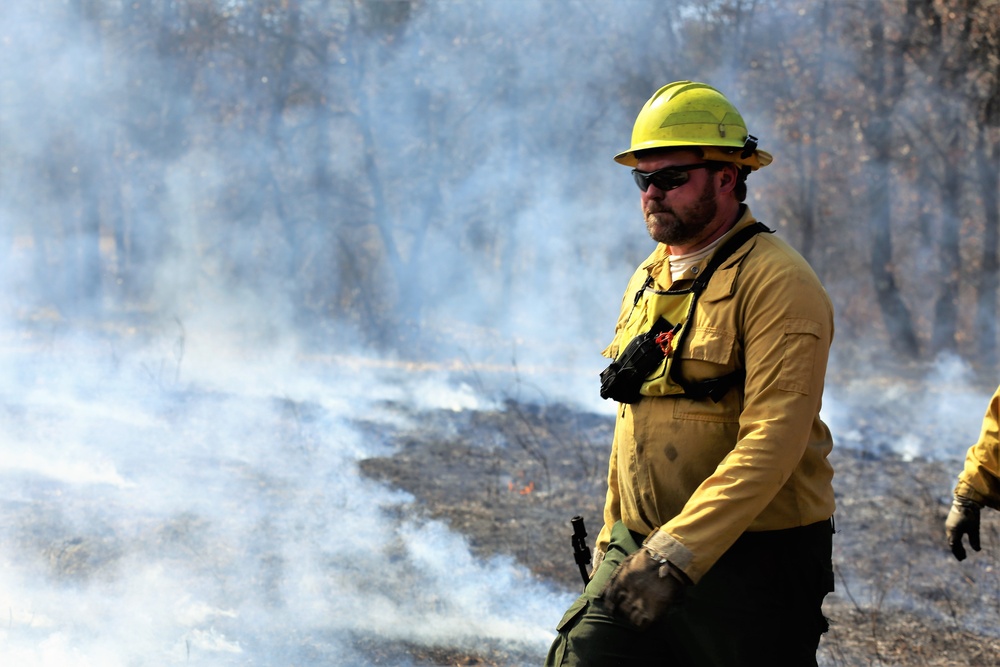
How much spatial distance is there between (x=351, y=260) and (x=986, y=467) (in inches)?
592

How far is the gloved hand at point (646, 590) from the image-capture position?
6.08 ft

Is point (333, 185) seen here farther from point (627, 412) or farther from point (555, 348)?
point (627, 412)

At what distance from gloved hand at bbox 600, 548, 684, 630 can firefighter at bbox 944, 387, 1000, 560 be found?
169cm

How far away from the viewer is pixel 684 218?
223 centimetres

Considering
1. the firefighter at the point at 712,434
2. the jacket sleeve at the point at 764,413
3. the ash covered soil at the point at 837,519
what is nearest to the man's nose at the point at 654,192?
the firefighter at the point at 712,434

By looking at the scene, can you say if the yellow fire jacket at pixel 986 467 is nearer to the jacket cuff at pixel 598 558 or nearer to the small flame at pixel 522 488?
the jacket cuff at pixel 598 558

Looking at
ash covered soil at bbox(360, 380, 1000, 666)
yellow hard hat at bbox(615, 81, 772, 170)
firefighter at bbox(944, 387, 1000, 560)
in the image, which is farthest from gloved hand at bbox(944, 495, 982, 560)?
yellow hard hat at bbox(615, 81, 772, 170)

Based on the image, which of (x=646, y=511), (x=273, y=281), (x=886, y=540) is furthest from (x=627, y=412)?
(x=273, y=281)

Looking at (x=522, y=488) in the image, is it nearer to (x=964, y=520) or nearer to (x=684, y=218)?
(x=964, y=520)

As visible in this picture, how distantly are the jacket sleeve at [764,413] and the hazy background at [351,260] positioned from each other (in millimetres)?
2046

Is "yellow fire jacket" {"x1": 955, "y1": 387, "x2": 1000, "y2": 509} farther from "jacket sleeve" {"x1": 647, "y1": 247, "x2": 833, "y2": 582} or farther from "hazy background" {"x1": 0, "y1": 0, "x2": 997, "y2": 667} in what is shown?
"hazy background" {"x1": 0, "y1": 0, "x2": 997, "y2": 667}

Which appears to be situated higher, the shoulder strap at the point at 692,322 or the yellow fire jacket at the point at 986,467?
the shoulder strap at the point at 692,322

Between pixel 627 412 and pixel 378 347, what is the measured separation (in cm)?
1187

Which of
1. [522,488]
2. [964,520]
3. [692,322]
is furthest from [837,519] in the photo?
[692,322]
